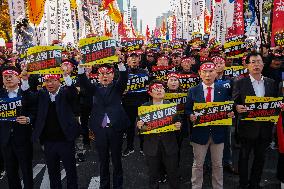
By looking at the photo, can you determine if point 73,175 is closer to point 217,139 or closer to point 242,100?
point 217,139

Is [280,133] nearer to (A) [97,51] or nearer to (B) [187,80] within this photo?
(B) [187,80]

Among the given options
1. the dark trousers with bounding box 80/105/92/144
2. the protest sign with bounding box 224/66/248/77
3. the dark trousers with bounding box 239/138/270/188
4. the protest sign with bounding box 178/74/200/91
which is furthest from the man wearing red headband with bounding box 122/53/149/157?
the dark trousers with bounding box 239/138/270/188

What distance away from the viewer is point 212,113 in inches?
207

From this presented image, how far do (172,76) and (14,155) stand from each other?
9.81ft

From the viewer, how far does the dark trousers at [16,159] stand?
5477mm

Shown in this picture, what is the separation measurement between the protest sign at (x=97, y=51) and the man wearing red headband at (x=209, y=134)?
55.2 inches

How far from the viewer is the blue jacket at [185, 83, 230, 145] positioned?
5.33 metres

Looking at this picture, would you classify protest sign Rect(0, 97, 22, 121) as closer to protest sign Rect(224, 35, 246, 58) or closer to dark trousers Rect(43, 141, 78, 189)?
dark trousers Rect(43, 141, 78, 189)

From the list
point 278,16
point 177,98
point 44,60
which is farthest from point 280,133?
point 278,16

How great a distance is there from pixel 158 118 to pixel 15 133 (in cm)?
216

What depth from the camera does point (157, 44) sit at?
1870 cm

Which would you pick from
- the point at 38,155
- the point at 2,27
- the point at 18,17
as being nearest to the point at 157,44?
the point at 18,17

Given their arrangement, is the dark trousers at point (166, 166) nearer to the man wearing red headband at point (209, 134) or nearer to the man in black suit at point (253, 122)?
the man wearing red headband at point (209, 134)

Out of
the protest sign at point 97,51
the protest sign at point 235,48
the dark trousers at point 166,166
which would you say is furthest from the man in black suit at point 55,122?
the protest sign at point 235,48
